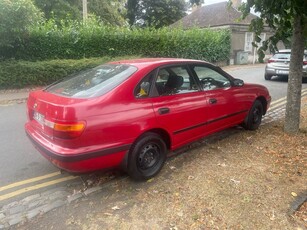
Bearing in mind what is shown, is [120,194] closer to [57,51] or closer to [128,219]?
[128,219]

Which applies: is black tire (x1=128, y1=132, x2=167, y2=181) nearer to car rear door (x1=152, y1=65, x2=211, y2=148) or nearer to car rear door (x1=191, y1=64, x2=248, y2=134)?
car rear door (x1=152, y1=65, x2=211, y2=148)

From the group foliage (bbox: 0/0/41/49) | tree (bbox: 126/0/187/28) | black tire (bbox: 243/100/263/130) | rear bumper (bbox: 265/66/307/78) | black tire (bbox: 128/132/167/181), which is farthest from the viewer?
tree (bbox: 126/0/187/28)

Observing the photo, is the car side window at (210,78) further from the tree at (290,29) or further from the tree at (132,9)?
the tree at (132,9)

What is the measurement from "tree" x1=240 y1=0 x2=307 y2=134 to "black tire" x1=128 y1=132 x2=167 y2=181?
9.53 ft

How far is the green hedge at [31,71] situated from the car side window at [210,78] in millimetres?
8747

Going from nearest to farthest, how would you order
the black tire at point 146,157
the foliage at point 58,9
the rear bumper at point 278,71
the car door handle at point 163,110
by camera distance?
the black tire at point 146,157
the car door handle at point 163,110
the rear bumper at point 278,71
the foliage at point 58,9

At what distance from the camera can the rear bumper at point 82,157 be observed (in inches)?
125

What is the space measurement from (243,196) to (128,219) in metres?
1.40

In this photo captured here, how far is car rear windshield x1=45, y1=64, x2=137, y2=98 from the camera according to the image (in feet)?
11.5

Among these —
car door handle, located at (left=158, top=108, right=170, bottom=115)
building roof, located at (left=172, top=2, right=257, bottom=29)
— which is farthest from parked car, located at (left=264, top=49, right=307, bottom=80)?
building roof, located at (left=172, top=2, right=257, bottom=29)

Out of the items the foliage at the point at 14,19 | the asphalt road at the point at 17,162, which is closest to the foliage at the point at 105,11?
the foliage at the point at 14,19

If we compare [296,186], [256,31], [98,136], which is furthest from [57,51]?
[296,186]

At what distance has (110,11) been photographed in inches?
1070

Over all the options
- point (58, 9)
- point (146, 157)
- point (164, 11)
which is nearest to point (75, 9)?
point (58, 9)
